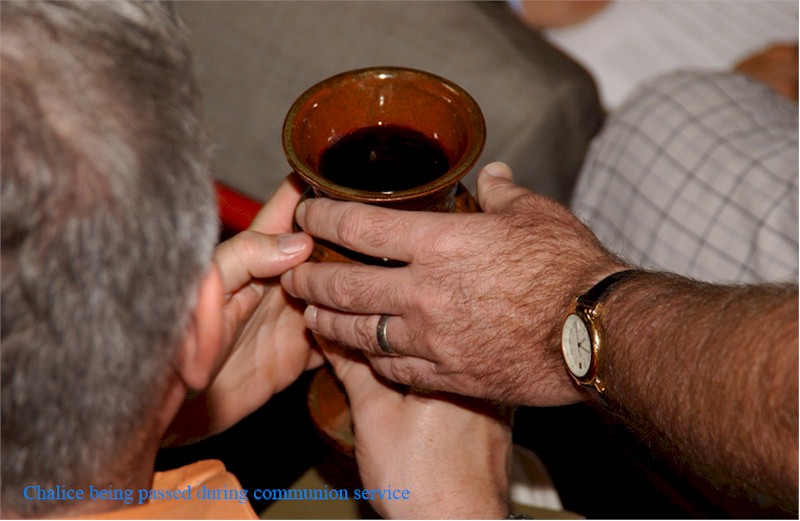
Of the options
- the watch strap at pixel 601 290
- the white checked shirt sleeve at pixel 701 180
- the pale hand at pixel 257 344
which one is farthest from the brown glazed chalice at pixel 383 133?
the white checked shirt sleeve at pixel 701 180

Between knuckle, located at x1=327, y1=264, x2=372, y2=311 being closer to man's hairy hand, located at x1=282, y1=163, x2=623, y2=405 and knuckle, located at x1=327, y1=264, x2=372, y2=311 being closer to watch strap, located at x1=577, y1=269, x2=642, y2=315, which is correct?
man's hairy hand, located at x1=282, y1=163, x2=623, y2=405

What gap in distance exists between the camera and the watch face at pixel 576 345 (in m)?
1.08

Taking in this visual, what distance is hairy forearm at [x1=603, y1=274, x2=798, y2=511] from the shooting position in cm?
91

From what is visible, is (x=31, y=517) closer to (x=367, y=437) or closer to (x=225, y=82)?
(x=367, y=437)

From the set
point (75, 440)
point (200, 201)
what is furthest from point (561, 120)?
point (75, 440)

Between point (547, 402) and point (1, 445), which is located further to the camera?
point (547, 402)

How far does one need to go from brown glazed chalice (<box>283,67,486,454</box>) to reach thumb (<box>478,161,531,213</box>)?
0.08 m

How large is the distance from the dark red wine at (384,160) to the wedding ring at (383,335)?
20 cm

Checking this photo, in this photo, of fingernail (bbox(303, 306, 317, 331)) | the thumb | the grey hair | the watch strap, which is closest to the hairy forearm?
the watch strap

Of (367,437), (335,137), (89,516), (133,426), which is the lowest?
(367,437)

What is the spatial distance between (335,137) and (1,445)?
0.56 meters

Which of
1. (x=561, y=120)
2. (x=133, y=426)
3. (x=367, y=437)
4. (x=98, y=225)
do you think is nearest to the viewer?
(x=98, y=225)

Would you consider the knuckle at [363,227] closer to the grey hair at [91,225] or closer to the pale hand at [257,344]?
the pale hand at [257,344]

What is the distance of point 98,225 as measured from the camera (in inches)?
27.6
